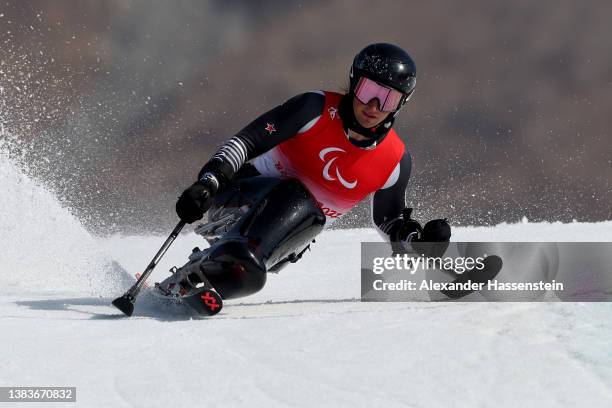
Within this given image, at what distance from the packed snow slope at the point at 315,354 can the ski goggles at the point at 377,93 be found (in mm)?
1500

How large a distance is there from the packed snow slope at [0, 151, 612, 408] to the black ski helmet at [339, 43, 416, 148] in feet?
4.38

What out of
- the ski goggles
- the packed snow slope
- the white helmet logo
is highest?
the ski goggles

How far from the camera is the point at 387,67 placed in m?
5.02

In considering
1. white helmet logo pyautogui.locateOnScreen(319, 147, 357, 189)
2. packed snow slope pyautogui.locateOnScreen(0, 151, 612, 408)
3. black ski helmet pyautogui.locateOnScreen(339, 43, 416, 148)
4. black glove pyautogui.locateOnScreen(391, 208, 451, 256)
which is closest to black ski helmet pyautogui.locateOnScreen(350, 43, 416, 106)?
black ski helmet pyautogui.locateOnScreen(339, 43, 416, 148)

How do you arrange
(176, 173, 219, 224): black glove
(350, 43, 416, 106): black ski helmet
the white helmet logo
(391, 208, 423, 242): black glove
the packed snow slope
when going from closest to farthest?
1. the packed snow slope
2. (176, 173, 219, 224): black glove
3. (350, 43, 416, 106): black ski helmet
4. the white helmet logo
5. (391, 208, 423, 242): black glove

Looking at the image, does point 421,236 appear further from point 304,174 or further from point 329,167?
point 304,174

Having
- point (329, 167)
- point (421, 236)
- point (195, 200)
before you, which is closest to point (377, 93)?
point (329, 167)

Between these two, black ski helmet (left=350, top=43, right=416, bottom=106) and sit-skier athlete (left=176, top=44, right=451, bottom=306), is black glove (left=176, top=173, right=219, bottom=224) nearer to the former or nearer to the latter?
sit-skier athlete (left=176, top=44, right=451, bottom=306)

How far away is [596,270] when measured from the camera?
4.96 metres

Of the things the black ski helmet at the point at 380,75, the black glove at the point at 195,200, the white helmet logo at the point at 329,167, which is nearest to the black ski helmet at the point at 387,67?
the black ski helmet at the point at 380,75

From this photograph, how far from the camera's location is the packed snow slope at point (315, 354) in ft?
8.17

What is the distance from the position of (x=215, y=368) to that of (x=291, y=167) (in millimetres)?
2757

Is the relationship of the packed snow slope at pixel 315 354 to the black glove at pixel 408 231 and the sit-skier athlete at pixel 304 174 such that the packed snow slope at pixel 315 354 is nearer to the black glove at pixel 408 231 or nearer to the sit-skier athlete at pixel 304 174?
the sit-skier athlete at pixel 304 174

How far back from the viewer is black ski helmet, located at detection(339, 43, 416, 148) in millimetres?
5016
